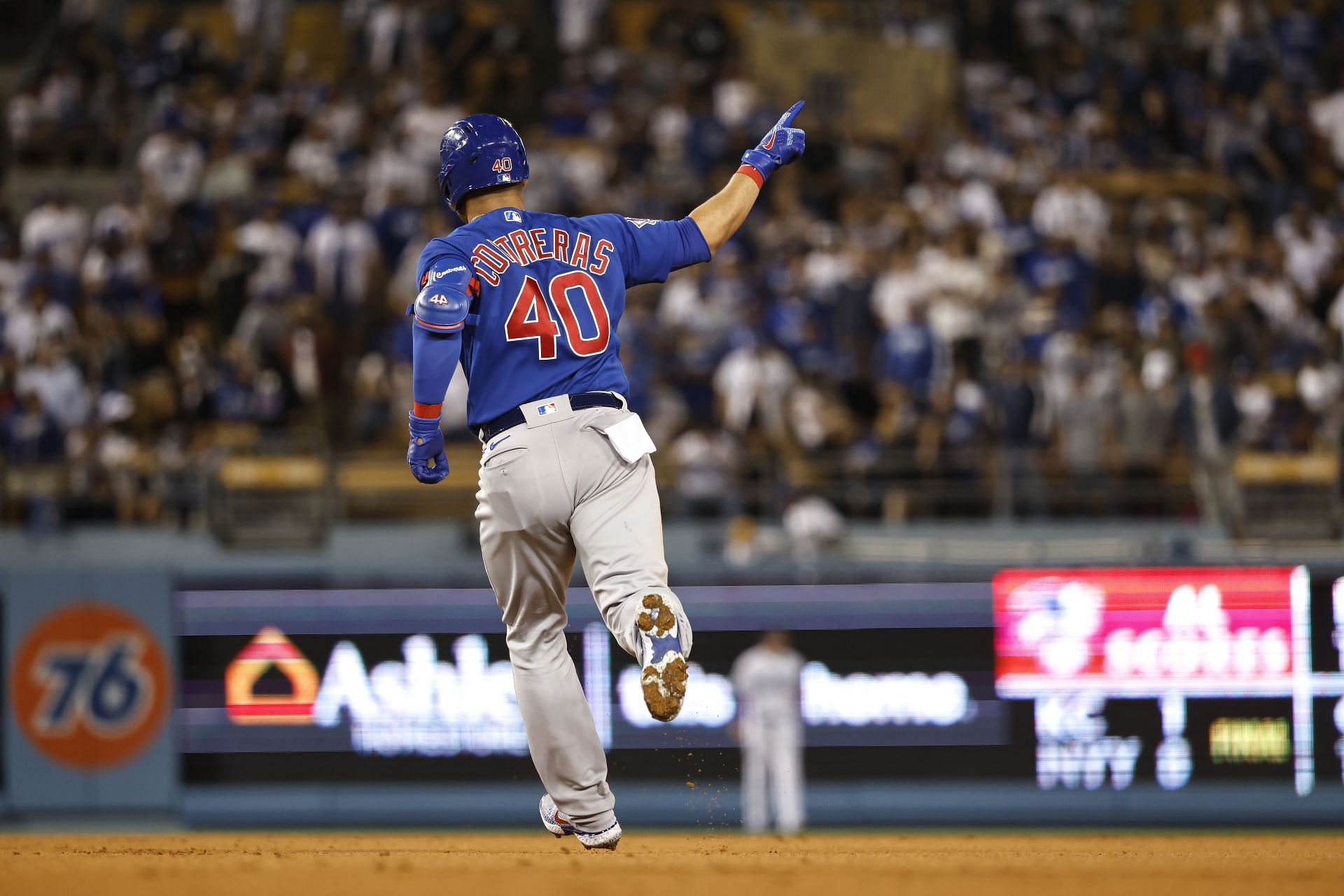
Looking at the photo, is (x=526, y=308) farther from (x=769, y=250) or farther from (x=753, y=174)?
(x=769, y=250)

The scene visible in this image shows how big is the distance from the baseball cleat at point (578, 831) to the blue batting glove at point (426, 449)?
125cm

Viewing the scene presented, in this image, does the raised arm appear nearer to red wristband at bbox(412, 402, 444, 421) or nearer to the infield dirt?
red wristband at bbox(412, 402, 444, 421)

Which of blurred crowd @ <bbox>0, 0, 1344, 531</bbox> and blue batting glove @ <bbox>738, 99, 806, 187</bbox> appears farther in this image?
blurred crowd @ <bbox>0, 0, 1344, 531</bbox>

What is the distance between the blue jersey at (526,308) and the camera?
5691 mm

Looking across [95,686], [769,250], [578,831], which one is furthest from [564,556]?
[769,250]

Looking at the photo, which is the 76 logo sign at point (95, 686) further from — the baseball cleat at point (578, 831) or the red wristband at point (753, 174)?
the red wristband at point (753, 174)

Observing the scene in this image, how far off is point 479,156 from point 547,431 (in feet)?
3.42

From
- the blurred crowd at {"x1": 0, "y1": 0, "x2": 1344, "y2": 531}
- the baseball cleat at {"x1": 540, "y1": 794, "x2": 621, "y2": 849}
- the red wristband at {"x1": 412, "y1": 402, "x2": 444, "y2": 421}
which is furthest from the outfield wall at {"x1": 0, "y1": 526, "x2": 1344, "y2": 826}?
the red wristband at {"x1": 412, "y1": 402, "x2": 444, "y2": 421}

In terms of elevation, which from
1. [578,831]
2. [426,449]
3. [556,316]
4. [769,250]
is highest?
[769,250]

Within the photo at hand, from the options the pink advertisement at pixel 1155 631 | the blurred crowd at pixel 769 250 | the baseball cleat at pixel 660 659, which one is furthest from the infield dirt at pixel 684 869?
the blurred crowd at pixel 769 250

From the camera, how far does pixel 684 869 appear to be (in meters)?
5.94

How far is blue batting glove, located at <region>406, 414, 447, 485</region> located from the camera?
5617 mm

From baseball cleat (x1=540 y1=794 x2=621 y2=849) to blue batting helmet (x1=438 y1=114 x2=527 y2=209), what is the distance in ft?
7.28

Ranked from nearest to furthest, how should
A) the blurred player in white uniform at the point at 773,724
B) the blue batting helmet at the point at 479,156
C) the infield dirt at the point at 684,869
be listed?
1. the infield dirt at the point at 684,869
2. the blue batting helmet at the point at 479,156
3. the blurred player in white uniform at the point at 773,724
